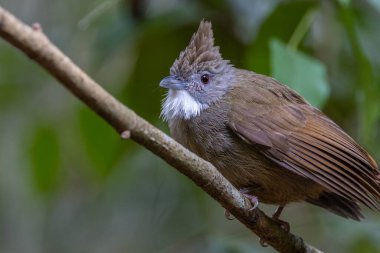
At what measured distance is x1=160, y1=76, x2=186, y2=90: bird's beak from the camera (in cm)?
407

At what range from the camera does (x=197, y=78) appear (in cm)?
425

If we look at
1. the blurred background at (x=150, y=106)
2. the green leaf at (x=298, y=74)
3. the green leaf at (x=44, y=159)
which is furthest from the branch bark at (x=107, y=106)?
the green leaf at (x=44, y=159)

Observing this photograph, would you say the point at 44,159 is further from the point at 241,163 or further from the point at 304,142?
the point at 304,142

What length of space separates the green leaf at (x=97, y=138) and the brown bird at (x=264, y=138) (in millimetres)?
361

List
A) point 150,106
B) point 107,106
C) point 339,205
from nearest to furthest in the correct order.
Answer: point 107,106
point 339,205
point 150,106

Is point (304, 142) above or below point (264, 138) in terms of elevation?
above

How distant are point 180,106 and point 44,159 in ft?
2.77

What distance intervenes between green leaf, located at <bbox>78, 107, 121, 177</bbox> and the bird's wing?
0.74 metres

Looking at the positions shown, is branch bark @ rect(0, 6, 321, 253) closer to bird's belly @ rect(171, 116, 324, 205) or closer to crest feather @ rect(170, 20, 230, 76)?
bird's belly @ rect(171, 116, 324, 205)

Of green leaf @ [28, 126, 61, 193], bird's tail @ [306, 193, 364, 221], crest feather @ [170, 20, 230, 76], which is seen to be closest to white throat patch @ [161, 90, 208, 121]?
crest feather @ [170, 20, 230, 76]

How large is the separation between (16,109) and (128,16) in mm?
1031

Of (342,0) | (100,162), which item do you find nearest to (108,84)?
(100,162)

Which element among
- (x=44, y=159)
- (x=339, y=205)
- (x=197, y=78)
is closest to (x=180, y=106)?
(x=197, y=78)

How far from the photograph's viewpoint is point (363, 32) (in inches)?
185
